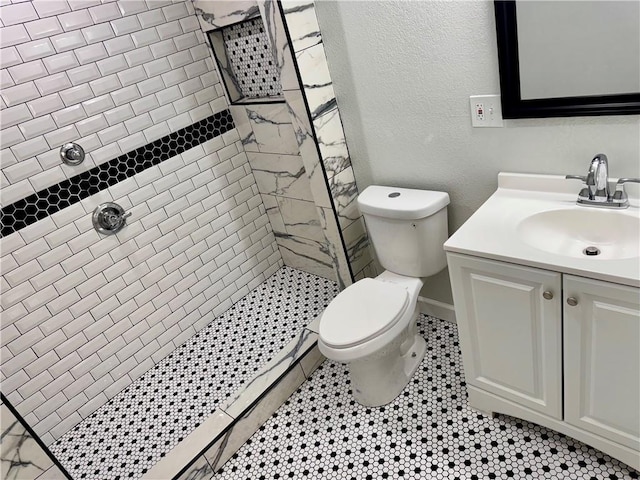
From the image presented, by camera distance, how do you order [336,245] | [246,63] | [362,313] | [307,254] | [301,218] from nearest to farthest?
[362,313]
[336,245]
[246,63]
[301,218]
[307,254]

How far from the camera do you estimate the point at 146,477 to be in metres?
1.90

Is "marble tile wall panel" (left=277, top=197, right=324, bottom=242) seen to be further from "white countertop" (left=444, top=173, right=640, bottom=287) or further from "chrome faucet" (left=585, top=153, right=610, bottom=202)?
"chrome faucet" (left=585, top=153, right=610, bottom=202)

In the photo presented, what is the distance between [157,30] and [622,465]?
281 cm

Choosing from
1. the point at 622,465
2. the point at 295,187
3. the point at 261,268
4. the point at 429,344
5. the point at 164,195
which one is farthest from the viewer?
the point at 261,268

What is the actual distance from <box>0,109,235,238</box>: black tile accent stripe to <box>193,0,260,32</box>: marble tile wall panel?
1.63 ft

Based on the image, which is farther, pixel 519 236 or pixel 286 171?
pixel 286 171

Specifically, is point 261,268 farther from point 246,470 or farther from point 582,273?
point 582,273

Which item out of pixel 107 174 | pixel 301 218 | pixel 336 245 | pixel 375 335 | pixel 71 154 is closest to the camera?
pixel 375 335

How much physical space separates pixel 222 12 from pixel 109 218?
1222 millimetres

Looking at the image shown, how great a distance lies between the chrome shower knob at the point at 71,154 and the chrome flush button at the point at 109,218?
25cm

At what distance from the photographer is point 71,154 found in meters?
2.15

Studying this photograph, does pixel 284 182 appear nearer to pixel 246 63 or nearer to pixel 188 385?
pixel 246 63

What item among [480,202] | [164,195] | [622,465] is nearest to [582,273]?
[480,202]

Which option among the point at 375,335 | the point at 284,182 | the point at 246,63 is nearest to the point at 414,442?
the point at 375,335
